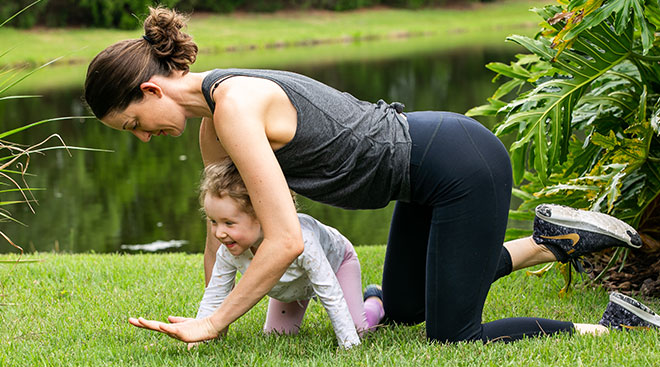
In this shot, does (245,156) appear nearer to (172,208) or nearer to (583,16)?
(583,16)

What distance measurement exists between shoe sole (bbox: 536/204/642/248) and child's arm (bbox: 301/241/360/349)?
87 centimetres

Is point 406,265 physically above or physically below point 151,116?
below

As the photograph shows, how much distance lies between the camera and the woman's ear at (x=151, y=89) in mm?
2602

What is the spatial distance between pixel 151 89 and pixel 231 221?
572 mm

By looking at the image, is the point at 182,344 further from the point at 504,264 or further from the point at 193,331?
the point at 504,264

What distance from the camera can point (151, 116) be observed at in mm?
2658

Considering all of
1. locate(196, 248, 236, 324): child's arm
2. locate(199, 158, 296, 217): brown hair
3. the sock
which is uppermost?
locate(199, 158, 296, 217): brown hair

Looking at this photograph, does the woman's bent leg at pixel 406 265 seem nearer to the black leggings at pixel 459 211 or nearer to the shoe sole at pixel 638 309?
the black leggings at pixel 459 211

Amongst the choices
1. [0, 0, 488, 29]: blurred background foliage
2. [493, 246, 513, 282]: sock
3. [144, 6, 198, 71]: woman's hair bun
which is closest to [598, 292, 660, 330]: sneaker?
[493, 246, 513, 282]: sock

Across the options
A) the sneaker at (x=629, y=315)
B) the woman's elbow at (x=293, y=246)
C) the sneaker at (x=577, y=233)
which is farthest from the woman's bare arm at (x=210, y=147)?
the sneaker at (x=629, y=315)

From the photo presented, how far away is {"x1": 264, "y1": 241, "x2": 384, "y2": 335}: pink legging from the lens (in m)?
3.20

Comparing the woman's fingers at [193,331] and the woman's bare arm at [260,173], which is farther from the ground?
the woman's bare arm at [260,173]

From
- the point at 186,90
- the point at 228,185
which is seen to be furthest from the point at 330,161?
the point at 186,90

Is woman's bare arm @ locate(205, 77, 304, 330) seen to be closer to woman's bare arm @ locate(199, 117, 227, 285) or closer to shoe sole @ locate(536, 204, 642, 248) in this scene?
woman's bare arm @ locate(199, 117, 227, 285)
